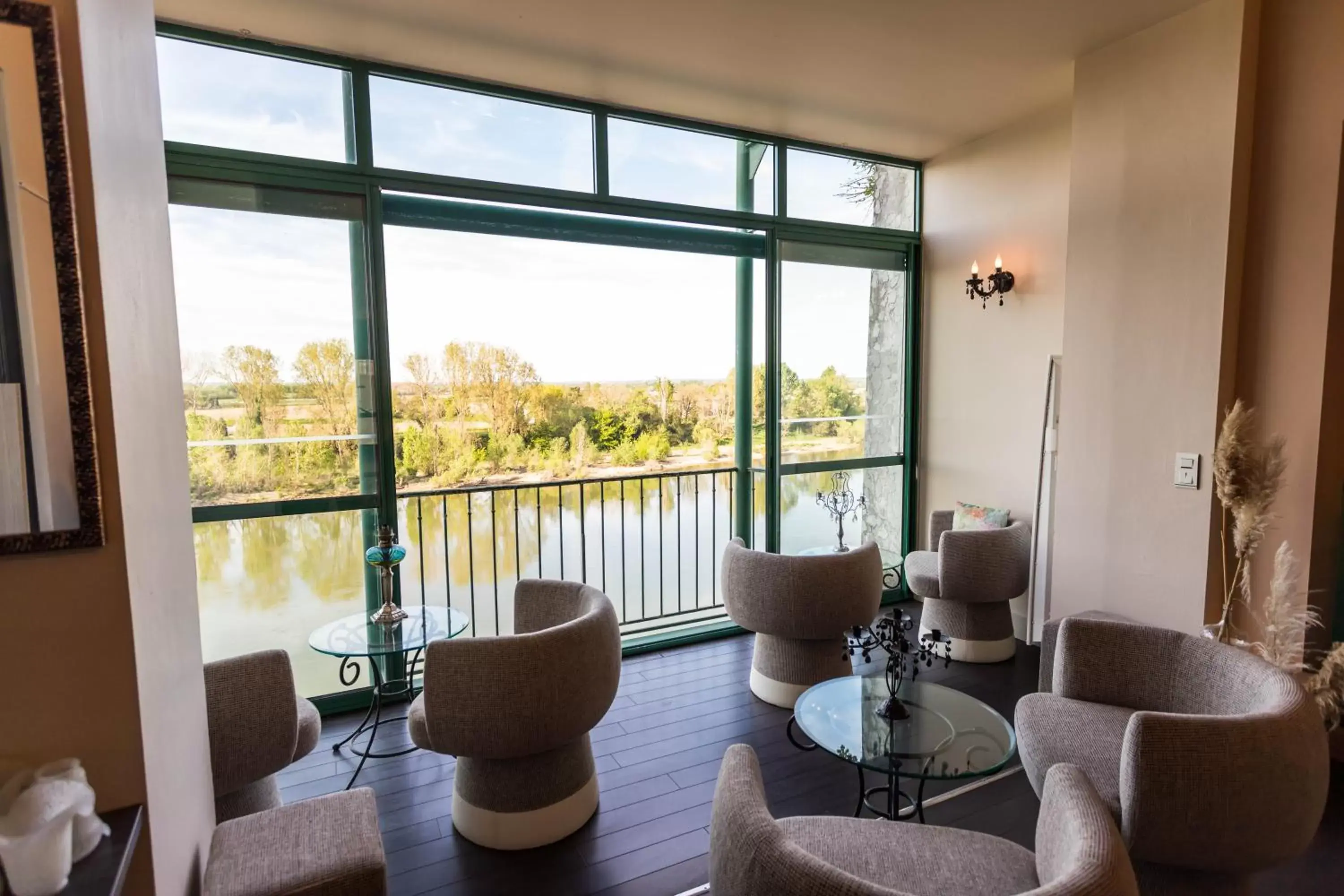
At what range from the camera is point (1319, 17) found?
2.58 metres

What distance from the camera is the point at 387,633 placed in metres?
2.72

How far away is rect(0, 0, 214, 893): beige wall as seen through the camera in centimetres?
111

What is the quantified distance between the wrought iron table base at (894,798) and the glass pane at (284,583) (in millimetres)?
2189

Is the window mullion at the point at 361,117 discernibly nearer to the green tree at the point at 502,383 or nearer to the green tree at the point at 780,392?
the green tree at the point at 502,383

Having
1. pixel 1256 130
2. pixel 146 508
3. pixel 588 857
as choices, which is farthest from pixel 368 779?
pixel 1256 130

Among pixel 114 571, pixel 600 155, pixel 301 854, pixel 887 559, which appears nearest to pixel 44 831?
pixel 114 571

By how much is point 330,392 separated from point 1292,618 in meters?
3.99

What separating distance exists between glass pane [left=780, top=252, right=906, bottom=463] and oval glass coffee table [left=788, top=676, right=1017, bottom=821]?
219 cm

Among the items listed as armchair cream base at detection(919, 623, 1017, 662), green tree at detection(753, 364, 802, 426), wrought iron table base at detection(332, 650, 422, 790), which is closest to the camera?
wrought iron table base at detection(332, 650, 422, 790)

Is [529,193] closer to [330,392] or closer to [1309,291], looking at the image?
[330,392]

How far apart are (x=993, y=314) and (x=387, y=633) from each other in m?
3.82

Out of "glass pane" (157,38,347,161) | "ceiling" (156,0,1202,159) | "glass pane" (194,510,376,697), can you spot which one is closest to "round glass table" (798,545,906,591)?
"glass pane" (194,510,376,697)

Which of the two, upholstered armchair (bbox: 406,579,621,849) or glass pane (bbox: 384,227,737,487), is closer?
upholstered armchair (bbox: 406,579,621,849)

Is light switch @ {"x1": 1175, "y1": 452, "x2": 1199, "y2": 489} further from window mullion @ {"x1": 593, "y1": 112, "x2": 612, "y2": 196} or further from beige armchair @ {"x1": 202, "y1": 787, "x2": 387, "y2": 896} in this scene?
beige armchair @ {"x1": 202, "y1": 787, "x2": 387, "y2": 896}
